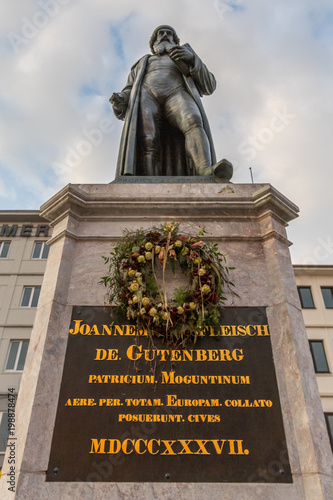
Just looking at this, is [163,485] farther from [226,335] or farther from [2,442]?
[2,442]

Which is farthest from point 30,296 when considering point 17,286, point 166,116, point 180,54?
point 180,54

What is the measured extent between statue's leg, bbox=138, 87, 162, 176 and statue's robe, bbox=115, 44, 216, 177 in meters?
0.10

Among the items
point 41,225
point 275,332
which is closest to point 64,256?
point 275,332

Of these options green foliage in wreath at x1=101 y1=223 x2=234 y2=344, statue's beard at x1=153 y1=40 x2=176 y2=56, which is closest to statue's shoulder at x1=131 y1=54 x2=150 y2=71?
statue's beard at x1=153 y1=40 x2=176 y2=56

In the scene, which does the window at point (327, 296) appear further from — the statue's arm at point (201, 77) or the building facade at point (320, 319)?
the statue's arm at point (201, 77)

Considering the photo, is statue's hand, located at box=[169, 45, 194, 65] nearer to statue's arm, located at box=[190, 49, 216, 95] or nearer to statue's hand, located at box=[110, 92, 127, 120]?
statue's arm, located at box=[190, 49, 216, 95]

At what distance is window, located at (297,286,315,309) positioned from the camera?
85.6 ft

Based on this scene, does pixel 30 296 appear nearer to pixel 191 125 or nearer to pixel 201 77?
pixel 201 77

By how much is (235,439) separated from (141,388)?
98 centimetres

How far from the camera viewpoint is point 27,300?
88.5 feet

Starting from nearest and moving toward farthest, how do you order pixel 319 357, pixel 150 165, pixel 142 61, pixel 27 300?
1. pixel 150 165
2. pixel 142 61
3. pixel 319 357
4. pixel 27 300

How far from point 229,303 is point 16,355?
74.5 ft

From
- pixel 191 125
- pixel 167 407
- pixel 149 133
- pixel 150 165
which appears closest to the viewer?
pixel 167 407

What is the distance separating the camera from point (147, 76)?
786 centimetres
